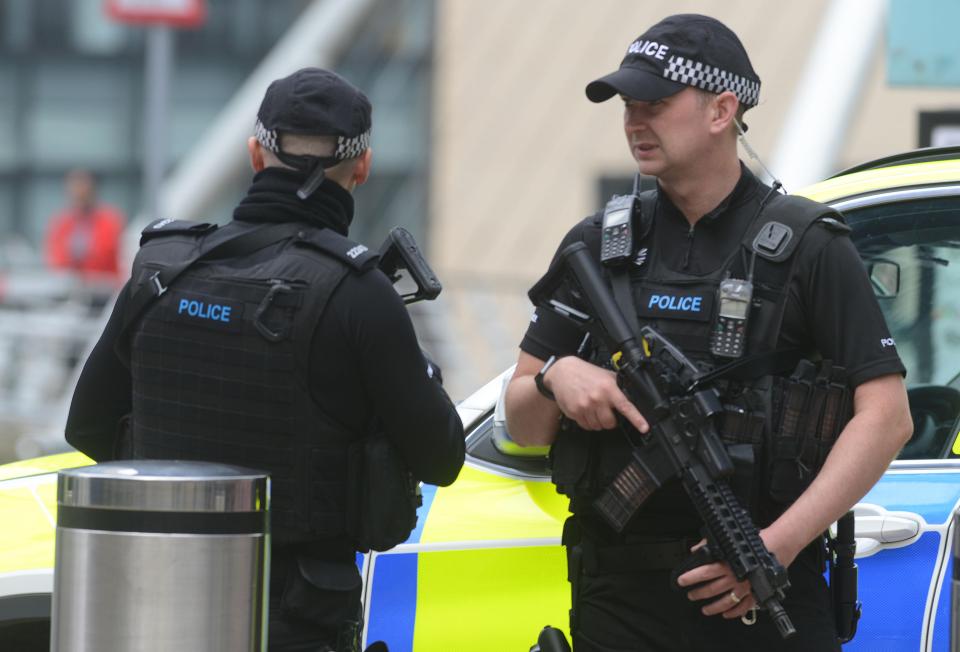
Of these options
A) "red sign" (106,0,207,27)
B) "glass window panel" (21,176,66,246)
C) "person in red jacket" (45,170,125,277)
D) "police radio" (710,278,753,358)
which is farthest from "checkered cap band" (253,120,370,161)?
"glass window panel" (21,176,66,246)

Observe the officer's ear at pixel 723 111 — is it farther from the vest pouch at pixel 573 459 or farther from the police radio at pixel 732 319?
the vest pouch at pixel 573 459

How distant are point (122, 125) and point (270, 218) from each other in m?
13.7

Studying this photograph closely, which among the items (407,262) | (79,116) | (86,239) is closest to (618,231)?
(407,262)

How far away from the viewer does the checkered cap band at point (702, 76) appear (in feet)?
9.52

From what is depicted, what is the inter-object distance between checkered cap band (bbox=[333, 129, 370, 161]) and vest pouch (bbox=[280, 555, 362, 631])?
2.22ft

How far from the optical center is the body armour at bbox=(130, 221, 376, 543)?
9.33 feet

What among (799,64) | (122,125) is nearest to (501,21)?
(799,64)

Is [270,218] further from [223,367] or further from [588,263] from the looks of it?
[588,263]

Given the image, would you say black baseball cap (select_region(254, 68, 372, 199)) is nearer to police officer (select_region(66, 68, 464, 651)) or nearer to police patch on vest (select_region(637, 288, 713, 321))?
police officer (select_region(66, 68, 464, 651))

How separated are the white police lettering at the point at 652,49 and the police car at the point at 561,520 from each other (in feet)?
2.44

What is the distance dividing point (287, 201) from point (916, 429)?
1.42 metres

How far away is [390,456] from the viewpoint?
2889 mm

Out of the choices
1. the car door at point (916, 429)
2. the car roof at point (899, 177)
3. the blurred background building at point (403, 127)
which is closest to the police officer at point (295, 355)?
the car door at point (916, 429)

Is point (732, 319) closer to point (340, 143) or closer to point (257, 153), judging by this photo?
point (340, 143)
